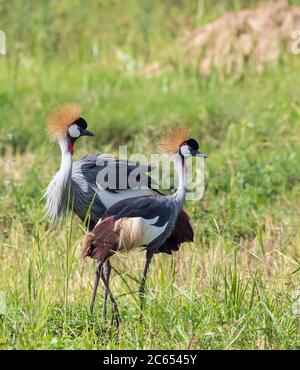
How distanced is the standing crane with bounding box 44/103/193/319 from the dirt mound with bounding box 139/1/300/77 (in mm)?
3462

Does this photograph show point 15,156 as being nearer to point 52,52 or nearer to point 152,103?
point 152,103

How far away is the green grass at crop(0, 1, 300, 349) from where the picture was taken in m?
3.94

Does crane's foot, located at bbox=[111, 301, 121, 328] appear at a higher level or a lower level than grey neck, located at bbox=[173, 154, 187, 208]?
lower

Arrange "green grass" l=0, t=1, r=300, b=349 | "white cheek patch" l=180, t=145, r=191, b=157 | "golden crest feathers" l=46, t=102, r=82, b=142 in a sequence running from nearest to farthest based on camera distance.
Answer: "green grass" l=0, t=1, r=300, b=349 → "white cheek patch" l=180, t=145, r=191, b=157 → "golden crest feathers" l=46, t=102, r=82, b=142

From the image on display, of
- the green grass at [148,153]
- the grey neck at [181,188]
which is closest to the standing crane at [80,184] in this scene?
the green grass at [148,153]

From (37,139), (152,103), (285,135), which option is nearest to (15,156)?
(37,139)

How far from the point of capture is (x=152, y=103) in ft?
25.1

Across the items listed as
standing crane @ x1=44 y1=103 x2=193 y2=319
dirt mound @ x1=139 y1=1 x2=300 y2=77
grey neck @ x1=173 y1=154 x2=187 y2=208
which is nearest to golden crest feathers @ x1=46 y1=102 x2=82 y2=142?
standing crane @ x1=44 y1=103 x2=193 y2=319

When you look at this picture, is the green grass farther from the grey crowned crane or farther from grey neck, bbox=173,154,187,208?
grey neck, bbox=173,154,187,208

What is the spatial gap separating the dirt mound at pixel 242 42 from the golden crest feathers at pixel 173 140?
12.3 feet

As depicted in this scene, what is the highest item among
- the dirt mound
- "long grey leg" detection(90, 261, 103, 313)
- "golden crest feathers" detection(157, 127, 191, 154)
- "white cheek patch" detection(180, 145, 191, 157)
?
the dirt mound

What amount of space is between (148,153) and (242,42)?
7.01 ft

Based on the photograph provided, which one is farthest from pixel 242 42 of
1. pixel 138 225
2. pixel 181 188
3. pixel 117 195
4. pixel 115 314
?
pixel 115 314

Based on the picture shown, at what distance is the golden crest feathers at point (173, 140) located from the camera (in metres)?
4.49
